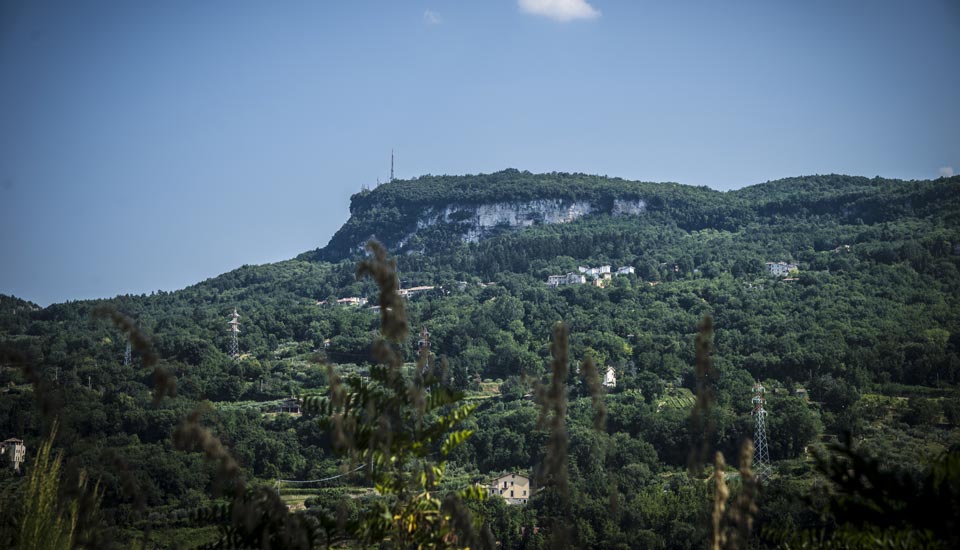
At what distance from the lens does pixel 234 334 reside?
6600 centimetres

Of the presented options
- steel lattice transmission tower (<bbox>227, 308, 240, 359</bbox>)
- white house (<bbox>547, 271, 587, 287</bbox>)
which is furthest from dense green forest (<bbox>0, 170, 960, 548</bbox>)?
white house (<bbox>547, 271, 587, 287</bbox>)

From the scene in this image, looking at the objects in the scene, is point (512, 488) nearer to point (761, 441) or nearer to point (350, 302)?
point (761, 441)

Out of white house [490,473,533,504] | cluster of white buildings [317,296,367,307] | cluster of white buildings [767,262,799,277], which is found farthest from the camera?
cluster of white buildings [317,296,367,307]

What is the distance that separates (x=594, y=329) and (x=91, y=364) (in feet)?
104

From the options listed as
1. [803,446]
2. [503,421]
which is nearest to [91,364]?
[503,421]

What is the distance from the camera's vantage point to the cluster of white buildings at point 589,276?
80.8 metres

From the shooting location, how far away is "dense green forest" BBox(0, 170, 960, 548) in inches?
196

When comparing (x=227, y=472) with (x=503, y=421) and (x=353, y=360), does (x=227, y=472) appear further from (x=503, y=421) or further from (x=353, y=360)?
(x=353, y=360)

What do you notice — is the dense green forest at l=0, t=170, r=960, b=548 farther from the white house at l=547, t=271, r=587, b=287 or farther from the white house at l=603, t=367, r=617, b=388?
the white house at l=547, t=271, r=587, b=287

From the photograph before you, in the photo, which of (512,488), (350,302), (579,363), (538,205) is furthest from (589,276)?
(579,363)

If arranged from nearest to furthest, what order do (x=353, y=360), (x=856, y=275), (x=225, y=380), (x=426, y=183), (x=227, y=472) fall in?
(x=227, y=472), (x=225, y=380), (x=353, y=360), (x=856, y=275), (x=426, y=183)

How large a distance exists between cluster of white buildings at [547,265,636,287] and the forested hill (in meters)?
16.9

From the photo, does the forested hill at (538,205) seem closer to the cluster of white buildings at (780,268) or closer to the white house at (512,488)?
the cluster of white buildings at (780,268)

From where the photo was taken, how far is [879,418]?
41.0m
